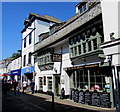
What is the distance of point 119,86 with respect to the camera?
17.9ft

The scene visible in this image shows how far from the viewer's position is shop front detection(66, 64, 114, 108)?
22.7ft

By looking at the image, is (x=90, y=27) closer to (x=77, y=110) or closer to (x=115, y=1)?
(x=115, y=1)

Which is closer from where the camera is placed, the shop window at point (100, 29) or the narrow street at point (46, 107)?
the narrow street at point (46, 107)

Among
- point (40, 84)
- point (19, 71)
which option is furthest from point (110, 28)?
point (19, 71)

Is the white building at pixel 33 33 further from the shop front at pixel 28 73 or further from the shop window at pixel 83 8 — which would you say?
the shop window at pixel 83 8

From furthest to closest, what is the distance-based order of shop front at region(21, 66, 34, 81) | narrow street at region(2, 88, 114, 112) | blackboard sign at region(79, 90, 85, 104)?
shop front at region(21, 66, 34, 81) → blackboard sign at region(79, 90, 85, 104) → narrow street at region(2, 88, 114, 112)

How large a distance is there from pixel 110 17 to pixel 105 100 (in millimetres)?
4434

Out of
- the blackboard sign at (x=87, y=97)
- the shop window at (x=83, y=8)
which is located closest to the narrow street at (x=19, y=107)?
the blackboard sign at (x=87, y=97)

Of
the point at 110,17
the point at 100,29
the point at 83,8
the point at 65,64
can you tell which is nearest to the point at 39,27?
the point at 65,64

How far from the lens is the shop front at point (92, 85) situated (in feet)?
22.7

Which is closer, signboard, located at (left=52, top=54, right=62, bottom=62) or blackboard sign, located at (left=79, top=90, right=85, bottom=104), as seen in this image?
blackboard sign, located at (left=79, top=90, right=85, bottom=104)

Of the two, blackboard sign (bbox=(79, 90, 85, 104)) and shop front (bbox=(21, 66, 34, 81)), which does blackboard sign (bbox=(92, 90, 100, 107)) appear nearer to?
blackboard sign (bbox=(79, 90, 85, 104))

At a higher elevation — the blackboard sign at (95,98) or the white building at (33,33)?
the white building at (33,33)

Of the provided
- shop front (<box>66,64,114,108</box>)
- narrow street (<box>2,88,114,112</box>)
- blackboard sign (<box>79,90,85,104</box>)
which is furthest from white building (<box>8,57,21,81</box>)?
blackboard sign (<box>79,90,85,104</box>)
